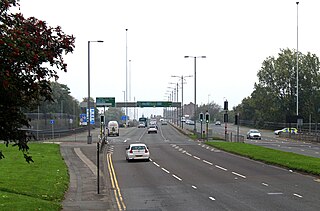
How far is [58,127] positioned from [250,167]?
51272 millimetres

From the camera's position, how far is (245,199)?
19.6 meters

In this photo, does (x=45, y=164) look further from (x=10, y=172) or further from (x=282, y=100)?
(x=282, y=100)

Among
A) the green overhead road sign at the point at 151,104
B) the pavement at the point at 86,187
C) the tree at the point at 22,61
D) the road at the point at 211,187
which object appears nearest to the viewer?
the tree at the point at 22,61

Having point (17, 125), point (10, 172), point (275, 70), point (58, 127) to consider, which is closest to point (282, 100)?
point (275, 70)

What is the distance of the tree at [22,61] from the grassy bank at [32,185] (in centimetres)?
544

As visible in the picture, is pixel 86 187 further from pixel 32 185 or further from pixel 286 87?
pixel 286 87

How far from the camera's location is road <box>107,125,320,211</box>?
18562 millimetres

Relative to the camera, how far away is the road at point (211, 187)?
18.6 metres

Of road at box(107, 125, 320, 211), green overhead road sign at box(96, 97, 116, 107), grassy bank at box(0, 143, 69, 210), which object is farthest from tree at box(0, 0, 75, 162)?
green overhead road sign at box(96, 97, 116, 107)

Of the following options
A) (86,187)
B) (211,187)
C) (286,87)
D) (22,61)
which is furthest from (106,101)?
(22,61)

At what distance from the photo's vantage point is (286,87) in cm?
11425

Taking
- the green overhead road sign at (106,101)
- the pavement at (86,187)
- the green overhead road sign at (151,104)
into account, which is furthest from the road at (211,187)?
the green overhead road sign at (151,104)

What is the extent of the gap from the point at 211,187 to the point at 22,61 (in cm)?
1469

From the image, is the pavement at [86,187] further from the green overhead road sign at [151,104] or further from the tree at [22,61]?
the green overhead road sign at [151,104]
